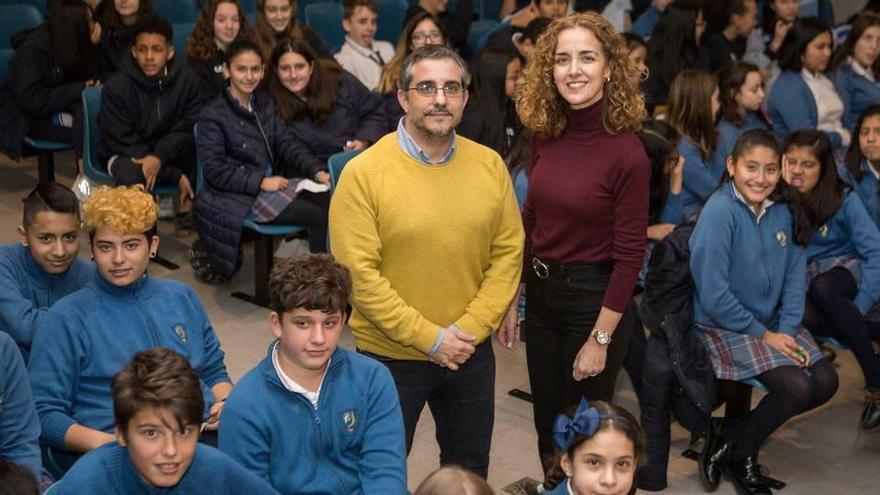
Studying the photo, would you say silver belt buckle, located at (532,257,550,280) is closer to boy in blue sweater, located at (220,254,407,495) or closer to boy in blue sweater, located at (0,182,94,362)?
boy in blue sweater, located at (220,254,407,495)

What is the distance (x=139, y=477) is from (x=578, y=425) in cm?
110

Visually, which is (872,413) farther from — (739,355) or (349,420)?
(349,420)

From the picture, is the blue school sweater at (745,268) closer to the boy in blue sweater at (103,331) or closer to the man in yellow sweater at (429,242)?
the man in yellow sweater at (429,242)

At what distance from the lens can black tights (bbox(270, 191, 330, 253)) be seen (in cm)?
577

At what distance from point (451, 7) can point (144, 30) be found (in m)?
3.32

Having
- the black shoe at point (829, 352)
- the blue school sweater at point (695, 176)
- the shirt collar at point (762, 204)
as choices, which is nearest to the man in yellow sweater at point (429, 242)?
the shirt collar at point (762, 204)

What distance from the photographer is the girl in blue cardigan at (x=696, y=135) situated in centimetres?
554

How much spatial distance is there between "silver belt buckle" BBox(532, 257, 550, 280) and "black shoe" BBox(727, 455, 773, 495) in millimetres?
1252

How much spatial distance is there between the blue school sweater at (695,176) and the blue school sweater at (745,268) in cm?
109

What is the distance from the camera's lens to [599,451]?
3.17 meters

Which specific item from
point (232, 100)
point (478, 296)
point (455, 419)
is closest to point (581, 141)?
point (478, 296)

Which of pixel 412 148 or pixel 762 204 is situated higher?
pixel 412 148

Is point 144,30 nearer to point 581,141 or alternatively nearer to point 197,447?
point 581,141

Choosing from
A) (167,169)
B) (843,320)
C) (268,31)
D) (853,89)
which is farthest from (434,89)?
(853,89)
